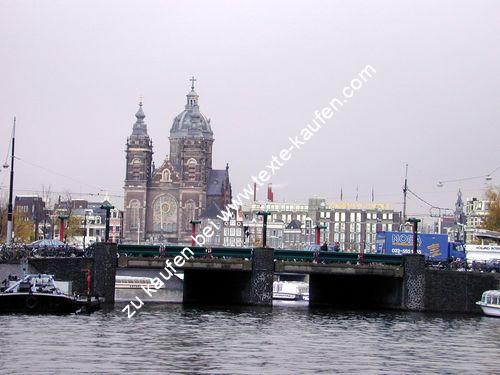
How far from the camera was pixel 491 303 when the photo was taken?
94438 millimetres

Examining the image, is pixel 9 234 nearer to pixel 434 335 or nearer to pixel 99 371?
pixel 434 335

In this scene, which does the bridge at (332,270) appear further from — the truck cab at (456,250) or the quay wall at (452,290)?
the truck cab at (456,250)

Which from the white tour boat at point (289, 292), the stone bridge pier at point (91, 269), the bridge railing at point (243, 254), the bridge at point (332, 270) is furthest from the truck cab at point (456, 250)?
the stone bridge pier at point (91, 269)

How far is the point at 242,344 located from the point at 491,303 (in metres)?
34.3

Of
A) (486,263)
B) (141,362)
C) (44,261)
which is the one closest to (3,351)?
(141,362)

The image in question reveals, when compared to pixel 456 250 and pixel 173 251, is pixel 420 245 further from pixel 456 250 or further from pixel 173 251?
pixel 173 251

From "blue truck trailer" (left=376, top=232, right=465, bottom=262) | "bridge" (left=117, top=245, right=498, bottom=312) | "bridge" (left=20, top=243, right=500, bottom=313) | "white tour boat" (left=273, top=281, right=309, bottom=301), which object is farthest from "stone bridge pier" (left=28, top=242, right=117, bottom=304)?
"white tour boat" (left=273, top=281, right=309, bottom=301)

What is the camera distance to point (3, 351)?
2260 inches

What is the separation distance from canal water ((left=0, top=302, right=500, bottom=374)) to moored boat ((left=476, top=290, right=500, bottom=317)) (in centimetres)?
453

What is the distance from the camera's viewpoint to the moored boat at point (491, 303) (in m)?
94.0

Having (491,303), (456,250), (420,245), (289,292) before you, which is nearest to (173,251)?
(491,303)

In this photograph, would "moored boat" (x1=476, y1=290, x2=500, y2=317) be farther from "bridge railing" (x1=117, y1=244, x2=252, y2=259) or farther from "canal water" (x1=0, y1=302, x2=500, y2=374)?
"bridge railing" (x1=117, y1=244, x2=252, y2=259)

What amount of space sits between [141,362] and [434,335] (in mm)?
24239

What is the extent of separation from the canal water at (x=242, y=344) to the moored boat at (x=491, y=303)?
4534 mm
